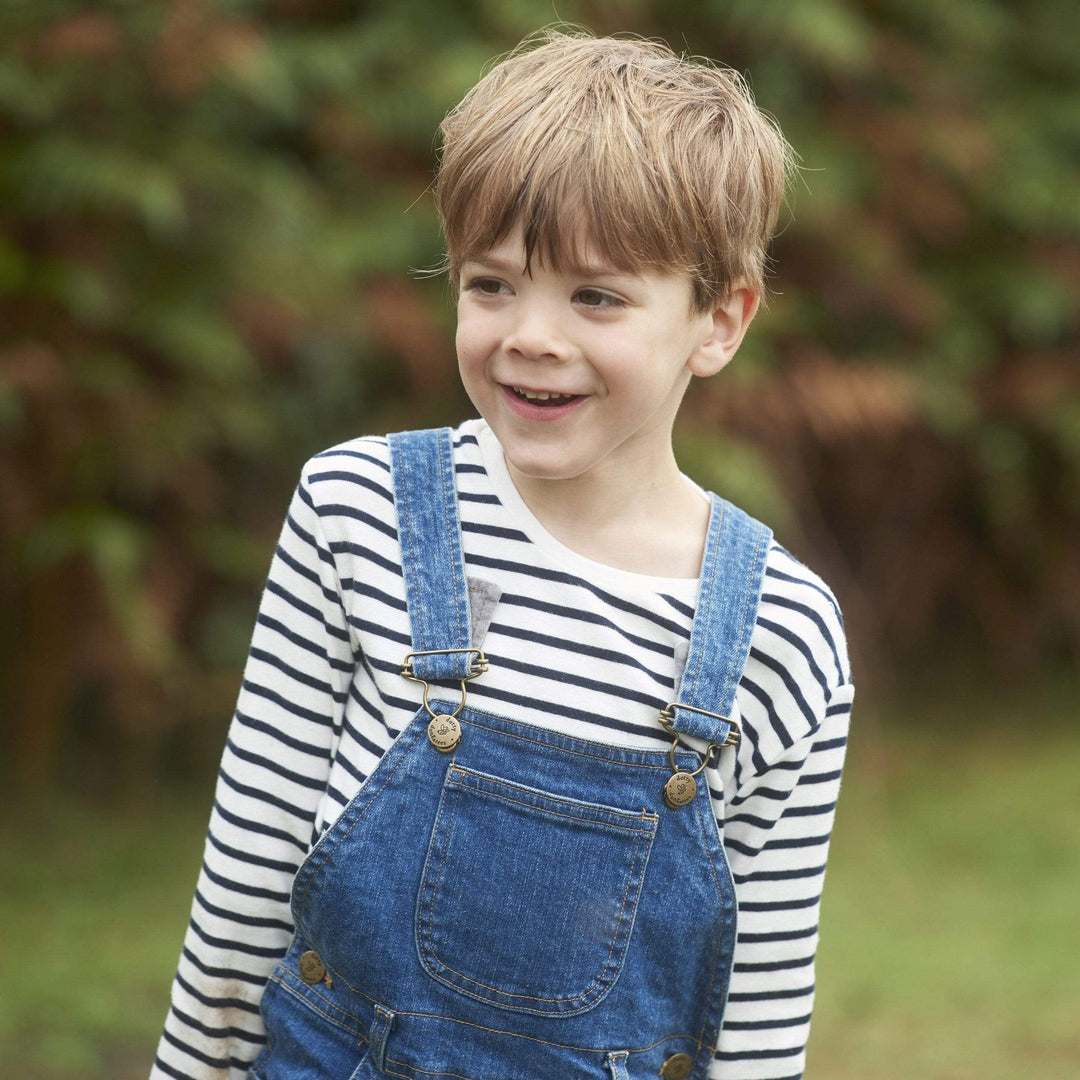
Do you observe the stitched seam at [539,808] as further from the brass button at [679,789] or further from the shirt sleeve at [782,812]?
the shirt sleeve at [782,812]

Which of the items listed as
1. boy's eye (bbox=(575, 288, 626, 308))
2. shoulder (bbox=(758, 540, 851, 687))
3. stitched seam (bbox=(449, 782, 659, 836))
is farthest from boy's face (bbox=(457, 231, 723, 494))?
stitched seam (bbox=(449, 782, 659, 836))

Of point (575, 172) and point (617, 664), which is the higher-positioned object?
point (575, 172)

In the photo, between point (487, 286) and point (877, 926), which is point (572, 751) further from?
point (877, 926)

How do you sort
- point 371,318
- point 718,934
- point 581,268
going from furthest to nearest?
point 371,318, point 718,934, point 581,268

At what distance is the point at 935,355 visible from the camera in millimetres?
4930

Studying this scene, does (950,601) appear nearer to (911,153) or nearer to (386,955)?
(911,153)

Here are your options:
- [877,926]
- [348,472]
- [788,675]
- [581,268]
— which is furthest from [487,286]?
[877,926]

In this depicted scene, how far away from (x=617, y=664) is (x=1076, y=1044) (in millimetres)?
2429

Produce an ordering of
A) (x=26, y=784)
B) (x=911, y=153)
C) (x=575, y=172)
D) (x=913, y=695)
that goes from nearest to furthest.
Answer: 1. (x=575, y=172)
2. (x=26, y=784)
3. (x=911, y=153)
4. (x=913, y=695)

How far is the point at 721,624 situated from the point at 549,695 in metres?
0.19

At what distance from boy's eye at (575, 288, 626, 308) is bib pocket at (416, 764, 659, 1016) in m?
0.47

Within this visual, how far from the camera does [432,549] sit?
1488 millimetres

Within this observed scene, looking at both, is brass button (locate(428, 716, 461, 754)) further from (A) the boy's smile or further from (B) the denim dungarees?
(A) the boy's smile

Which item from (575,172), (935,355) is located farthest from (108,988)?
(935,355)
